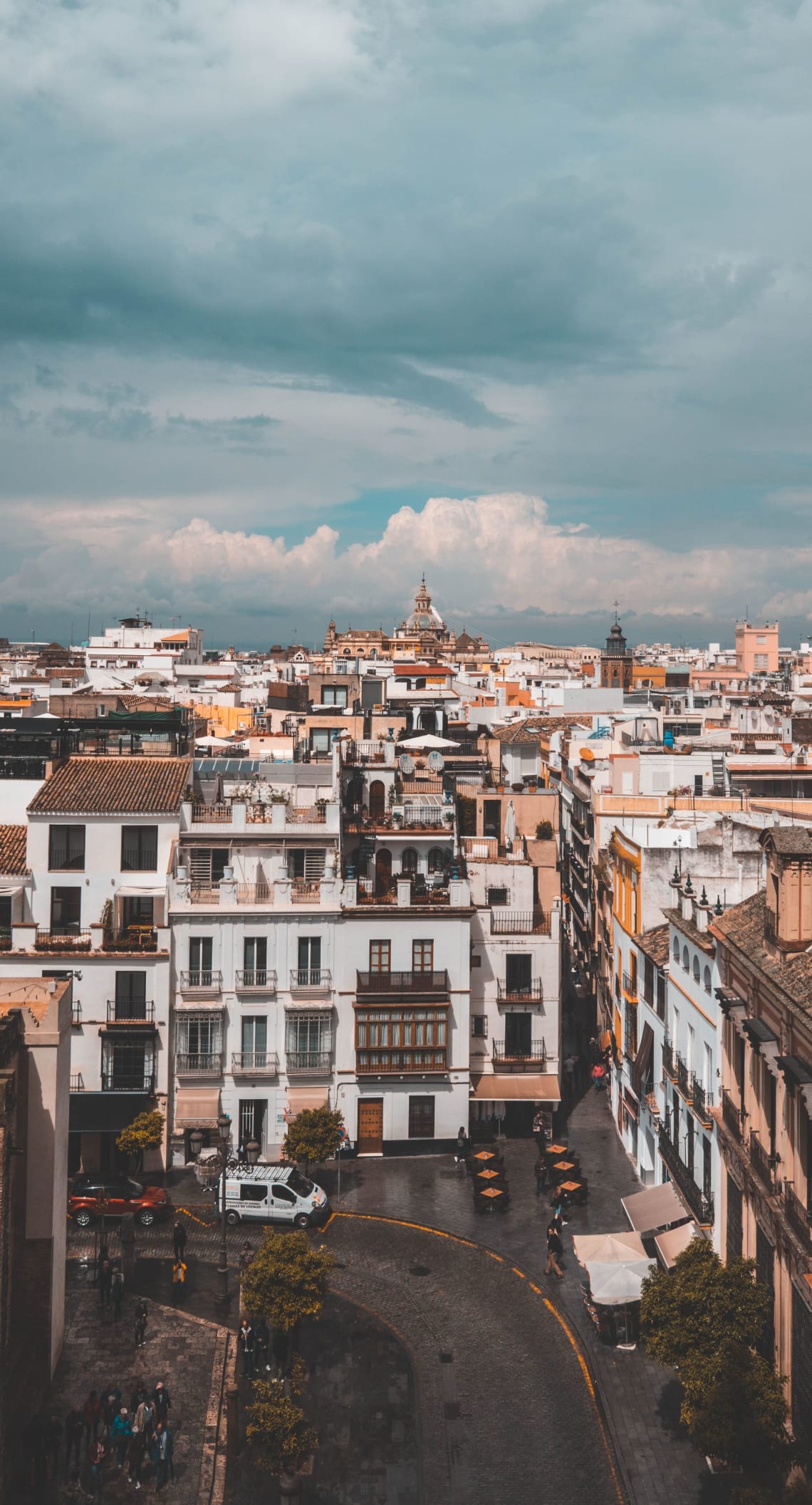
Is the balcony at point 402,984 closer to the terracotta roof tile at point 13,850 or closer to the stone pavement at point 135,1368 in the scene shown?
the terracotta roof tile at point 13,850

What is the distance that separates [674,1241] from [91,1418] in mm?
13978

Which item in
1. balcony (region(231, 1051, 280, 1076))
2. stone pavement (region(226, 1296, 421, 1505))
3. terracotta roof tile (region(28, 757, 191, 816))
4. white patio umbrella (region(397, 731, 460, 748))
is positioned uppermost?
white patio umbrella (region(397, 731, 460, 748))

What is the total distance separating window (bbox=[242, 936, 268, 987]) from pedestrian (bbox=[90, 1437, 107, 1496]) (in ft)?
55.8

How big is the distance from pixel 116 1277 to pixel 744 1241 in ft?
49.4

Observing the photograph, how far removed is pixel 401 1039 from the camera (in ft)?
132

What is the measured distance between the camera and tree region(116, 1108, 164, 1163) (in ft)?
119

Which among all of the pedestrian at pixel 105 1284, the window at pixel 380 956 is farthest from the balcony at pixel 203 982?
the pedestrian at pixel 105 1284

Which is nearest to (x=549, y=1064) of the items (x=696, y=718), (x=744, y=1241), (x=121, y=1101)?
(x=121, y=1101)

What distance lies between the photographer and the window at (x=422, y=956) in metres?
40.5

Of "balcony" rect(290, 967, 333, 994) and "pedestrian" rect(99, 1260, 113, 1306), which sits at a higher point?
"balcony" rect(290, 967, 333, 994)

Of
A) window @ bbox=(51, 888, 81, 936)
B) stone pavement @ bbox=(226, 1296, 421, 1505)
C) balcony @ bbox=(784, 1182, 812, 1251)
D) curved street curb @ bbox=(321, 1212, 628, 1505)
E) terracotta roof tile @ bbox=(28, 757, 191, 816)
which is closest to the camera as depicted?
balcony @ bbox=(784, 1182, 812, 1251)

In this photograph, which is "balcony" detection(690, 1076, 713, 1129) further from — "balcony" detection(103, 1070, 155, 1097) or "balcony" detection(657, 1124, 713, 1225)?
"balcony" detection(103, 1070, 155, 1097)

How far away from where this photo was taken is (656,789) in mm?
62188

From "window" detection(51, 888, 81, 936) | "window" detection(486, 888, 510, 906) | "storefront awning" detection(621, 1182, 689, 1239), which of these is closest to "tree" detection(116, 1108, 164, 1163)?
"window" detection(51, 888, 81, 936)
